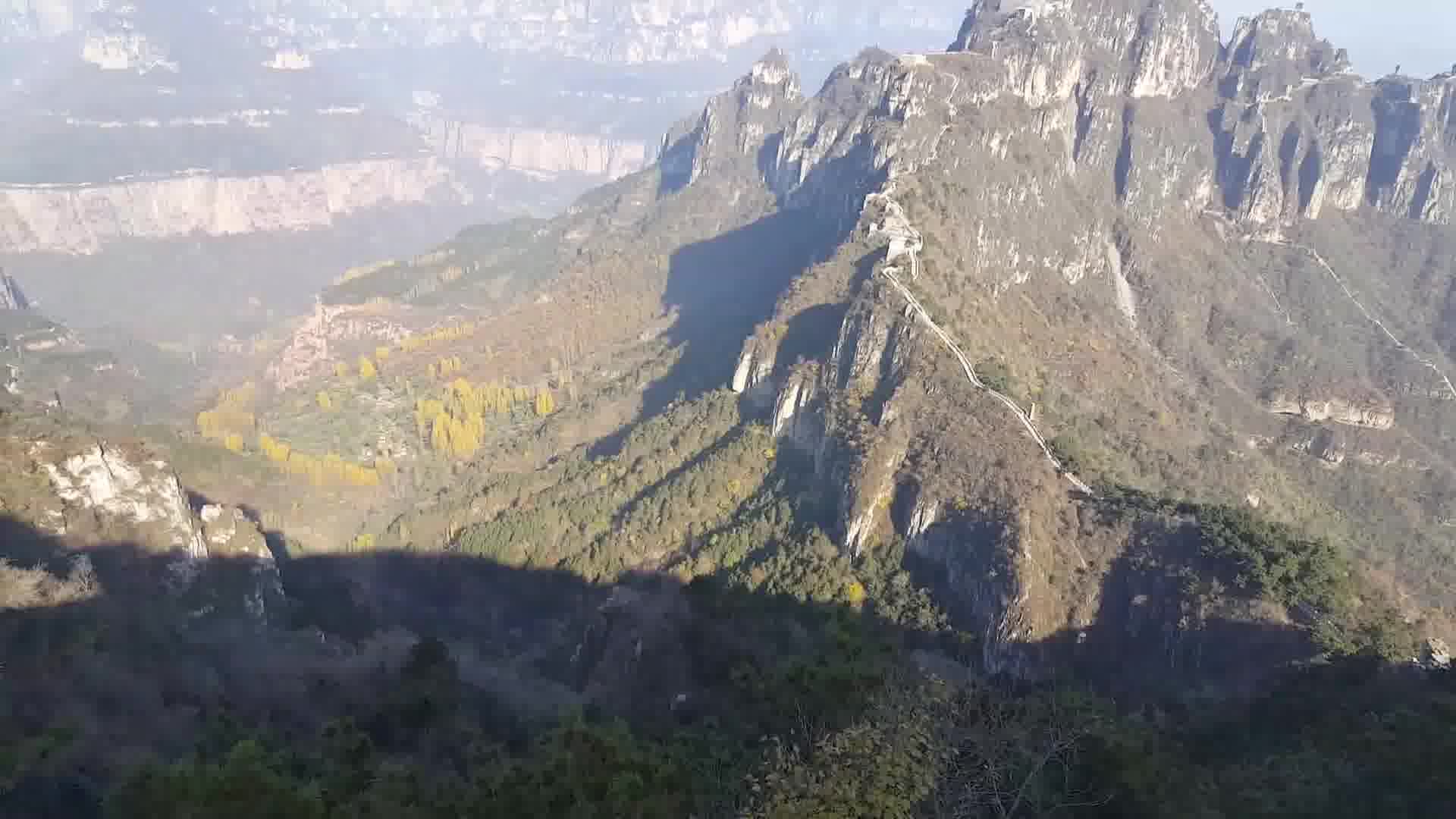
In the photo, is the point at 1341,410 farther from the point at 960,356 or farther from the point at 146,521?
the point at 146,521

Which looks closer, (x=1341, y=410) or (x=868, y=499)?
(x=868, y=499)

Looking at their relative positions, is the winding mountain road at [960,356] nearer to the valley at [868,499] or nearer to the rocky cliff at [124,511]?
the valley at [868,499]

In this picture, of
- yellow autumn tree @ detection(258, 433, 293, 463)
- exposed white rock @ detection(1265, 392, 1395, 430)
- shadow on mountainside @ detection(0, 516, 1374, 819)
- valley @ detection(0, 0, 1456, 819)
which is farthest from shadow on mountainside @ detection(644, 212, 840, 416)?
exposed white rock @ detection(1265, 392, 1395, 430)

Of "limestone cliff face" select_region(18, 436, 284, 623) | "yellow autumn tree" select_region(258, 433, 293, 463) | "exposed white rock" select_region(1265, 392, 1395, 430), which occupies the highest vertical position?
"exposed white rock" select_region(1265, 392, 1395, 430)

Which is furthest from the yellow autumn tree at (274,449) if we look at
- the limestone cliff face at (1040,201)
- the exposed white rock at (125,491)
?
the limestone cliff face at (1040,201)

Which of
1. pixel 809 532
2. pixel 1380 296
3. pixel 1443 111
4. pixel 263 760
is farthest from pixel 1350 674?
pixel 1443 111

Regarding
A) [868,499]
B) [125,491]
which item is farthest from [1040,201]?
[125,491]

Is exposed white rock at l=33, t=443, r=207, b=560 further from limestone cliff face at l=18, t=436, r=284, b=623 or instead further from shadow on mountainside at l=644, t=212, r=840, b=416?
shadow on mountainside at l=644, t=212, r=840, b=416

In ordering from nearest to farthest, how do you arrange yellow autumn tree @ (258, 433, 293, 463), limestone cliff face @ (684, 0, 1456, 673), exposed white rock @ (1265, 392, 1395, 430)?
limestone cliff face @ (684, 0, 1456, 673)
yellow autumn tree @ (258, 433, 293, 463)
exposed white rock @ (1265, 392, 1395, 430)

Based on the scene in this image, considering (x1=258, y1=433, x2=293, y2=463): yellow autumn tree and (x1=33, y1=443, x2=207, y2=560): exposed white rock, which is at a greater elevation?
(x1=33, y1=443, x2=207, y2=560): exposed white rock

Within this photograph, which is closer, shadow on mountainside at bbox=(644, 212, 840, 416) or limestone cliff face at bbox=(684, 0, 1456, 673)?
limestone cliff face at bbox=(684, 0, 1456, 673)
